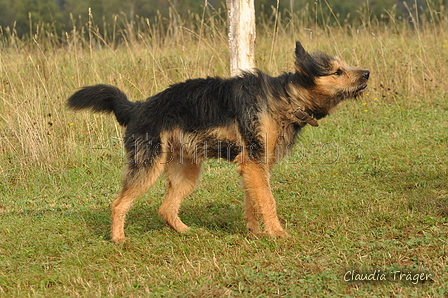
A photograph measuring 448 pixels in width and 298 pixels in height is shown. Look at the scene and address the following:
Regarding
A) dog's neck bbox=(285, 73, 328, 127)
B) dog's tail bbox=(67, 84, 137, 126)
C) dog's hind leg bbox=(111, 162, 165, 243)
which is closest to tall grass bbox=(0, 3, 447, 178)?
dog's tail bbox=(67, 84, 137, 126)

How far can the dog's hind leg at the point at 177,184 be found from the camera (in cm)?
577

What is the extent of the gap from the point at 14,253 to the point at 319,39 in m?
9.29

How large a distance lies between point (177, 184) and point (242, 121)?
4.03 feet

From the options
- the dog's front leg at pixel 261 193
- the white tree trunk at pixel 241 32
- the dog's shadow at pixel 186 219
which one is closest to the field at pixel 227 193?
the dog's shadow at pixel 186 219

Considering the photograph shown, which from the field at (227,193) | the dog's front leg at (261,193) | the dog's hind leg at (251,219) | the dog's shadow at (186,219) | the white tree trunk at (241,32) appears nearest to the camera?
the field at (227,193)

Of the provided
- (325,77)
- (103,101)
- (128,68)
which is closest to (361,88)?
(325,77)

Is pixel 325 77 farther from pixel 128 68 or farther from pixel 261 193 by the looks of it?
pixel 128 68

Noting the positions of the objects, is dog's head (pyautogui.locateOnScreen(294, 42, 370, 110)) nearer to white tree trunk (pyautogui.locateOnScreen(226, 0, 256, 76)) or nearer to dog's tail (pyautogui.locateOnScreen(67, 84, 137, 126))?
dog's tail (pyautogui.locateOnScreen(67, 84, 137, 126))

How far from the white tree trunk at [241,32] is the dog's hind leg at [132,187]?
11.6ft

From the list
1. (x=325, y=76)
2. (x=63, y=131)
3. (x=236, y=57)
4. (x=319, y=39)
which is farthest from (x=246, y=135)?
(x=319, y=39)

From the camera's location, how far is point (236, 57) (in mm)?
8422

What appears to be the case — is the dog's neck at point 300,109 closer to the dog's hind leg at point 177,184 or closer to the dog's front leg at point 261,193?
the dog's front leg at point 261,193

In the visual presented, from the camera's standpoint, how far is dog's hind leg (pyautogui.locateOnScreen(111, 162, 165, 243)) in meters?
5.20

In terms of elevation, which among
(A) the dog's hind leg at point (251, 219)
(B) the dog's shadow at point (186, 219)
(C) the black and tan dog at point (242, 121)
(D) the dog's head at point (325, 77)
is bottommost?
(B) the dog's shadow at point (186, 219)
